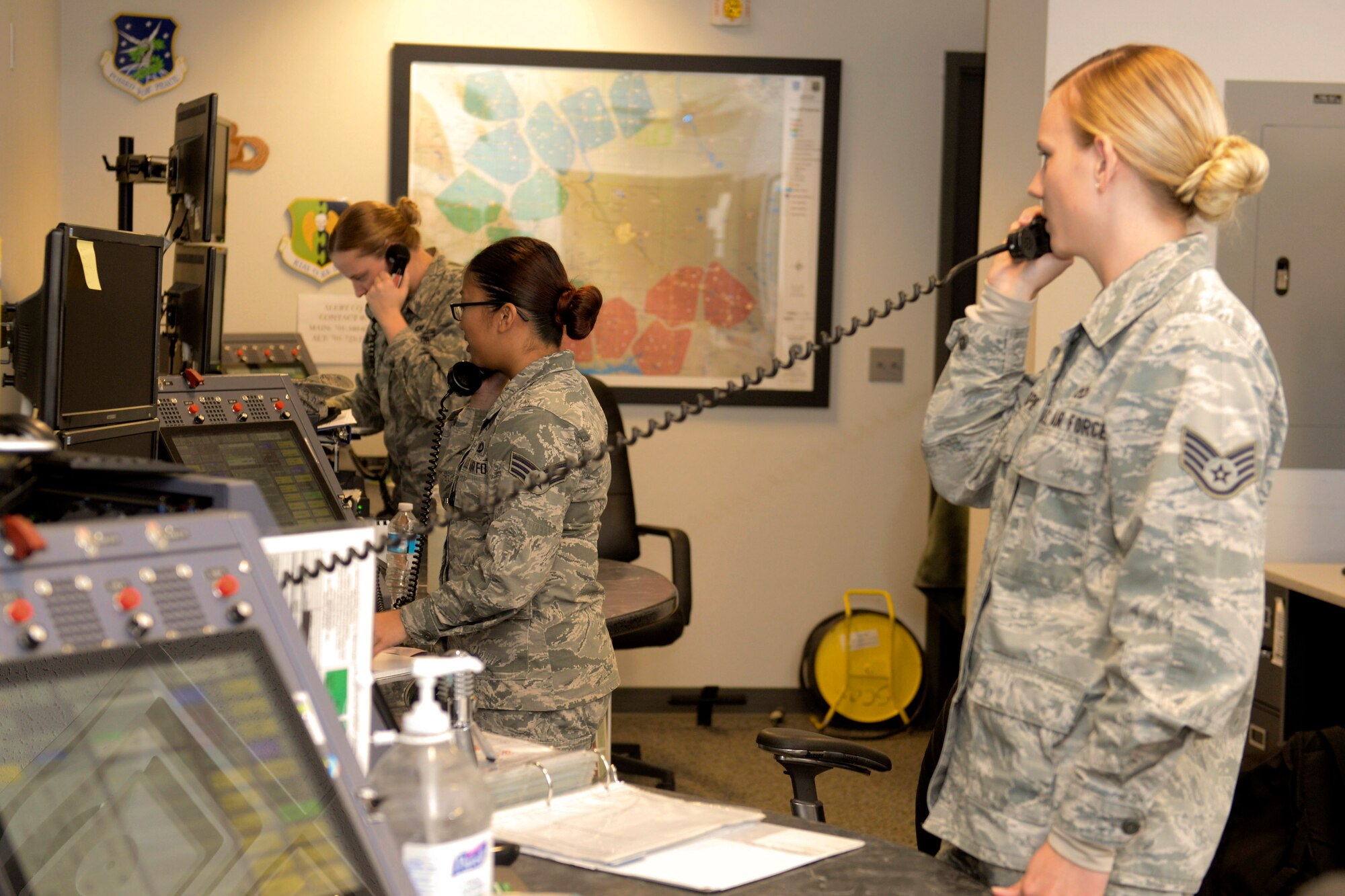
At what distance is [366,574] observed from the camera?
1.00 m

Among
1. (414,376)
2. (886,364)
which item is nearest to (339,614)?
(414,376)

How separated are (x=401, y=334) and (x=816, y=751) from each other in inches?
72.3

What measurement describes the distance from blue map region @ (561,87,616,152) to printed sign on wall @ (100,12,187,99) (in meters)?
1.31

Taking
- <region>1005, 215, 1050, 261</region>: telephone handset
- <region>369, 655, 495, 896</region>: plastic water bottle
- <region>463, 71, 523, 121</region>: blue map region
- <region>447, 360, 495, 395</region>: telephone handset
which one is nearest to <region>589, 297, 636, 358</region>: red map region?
<region>463, 71, 523, 121</region>: blue map region

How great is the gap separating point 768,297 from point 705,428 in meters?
0.52

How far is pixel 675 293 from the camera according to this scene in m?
4.39

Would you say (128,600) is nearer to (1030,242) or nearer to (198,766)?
(198,766)

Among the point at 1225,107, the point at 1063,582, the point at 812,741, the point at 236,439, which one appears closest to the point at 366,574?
the point at 1063,582

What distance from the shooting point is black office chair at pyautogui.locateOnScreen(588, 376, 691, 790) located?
372 cm

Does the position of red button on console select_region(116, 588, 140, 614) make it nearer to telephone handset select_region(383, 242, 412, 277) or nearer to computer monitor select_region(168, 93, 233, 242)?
computer monitor select_region(168, 93, 233, 242)

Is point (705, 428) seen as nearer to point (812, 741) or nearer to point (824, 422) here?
point (824, 422)

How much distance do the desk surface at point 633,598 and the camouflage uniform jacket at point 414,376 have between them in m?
0.55

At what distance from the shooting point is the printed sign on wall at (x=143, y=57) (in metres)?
4.12

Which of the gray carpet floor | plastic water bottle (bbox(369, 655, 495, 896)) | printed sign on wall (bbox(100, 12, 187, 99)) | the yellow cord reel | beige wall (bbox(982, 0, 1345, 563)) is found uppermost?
printed sign on wall (bbox(100, 12, 187, 99))
